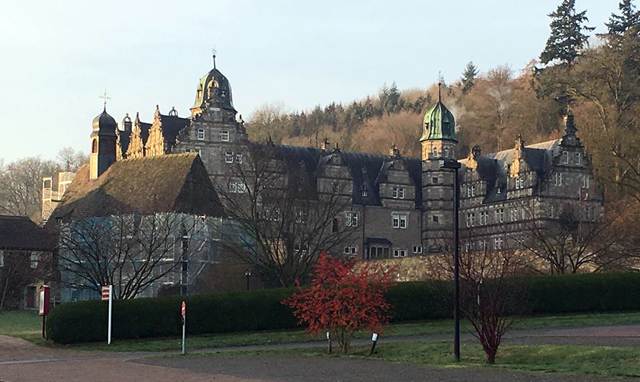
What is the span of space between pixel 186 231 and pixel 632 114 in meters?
48.1

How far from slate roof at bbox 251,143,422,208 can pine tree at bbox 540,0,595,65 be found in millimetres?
22376

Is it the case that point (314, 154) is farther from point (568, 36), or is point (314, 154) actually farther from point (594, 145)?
point (568, 36)

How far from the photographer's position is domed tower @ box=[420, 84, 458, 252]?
100125 millimetres

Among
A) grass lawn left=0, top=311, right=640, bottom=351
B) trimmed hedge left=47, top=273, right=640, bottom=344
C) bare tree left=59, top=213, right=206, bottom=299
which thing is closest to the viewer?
grass lawn left=0, top=311, right=640, bottom=351

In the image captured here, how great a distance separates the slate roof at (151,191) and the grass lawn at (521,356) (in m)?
28.7

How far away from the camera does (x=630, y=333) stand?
113ft

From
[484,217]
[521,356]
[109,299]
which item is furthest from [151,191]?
[484,217]

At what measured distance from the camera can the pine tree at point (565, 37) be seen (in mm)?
115375

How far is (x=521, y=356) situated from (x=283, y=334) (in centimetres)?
1394

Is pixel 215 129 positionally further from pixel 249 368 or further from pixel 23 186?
pixel 249 368

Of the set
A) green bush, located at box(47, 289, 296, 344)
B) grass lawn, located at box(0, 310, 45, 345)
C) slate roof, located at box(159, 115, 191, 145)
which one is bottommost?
grass lawn, located at box(0, 310, 45, 345)

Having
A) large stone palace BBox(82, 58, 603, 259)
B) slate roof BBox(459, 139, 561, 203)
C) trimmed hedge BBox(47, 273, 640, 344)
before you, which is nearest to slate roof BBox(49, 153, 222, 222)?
large stone palace BBox(82, 58, 603, 259)

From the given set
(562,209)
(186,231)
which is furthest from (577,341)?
(562,209)

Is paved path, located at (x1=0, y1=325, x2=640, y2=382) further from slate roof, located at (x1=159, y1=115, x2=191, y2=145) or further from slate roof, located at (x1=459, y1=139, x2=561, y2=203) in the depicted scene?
slate roof, located at (x1=459, y1=139, x2=561, y2=203)
